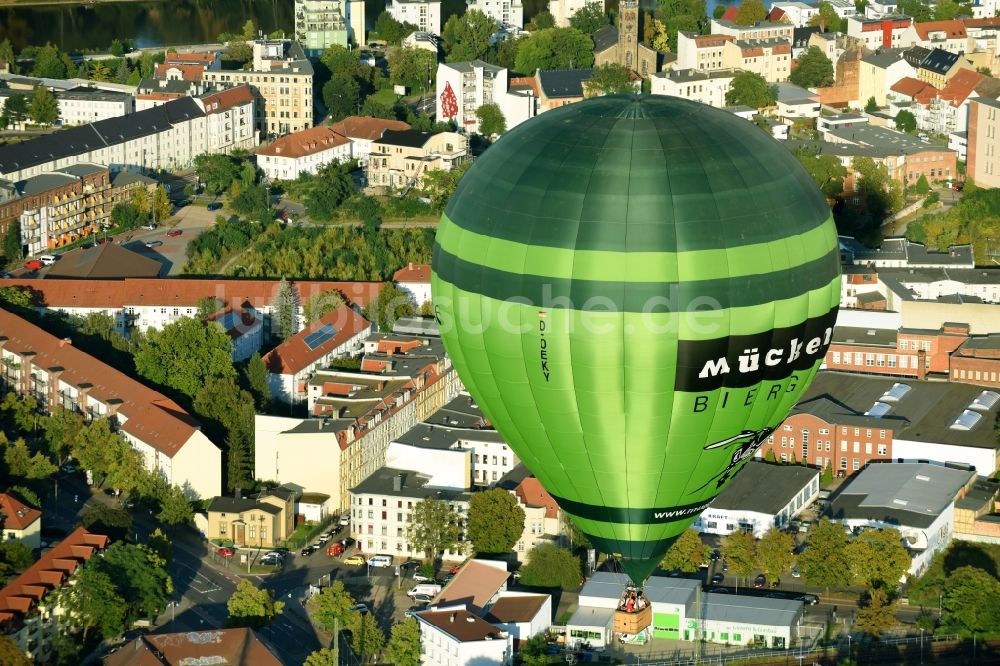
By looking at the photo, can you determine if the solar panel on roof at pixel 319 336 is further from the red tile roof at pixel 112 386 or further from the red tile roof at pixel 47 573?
the red tile roof at pixel 47 573

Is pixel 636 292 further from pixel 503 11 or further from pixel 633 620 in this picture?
pixel 503 11

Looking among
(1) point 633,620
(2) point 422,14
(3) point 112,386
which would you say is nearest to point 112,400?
(3) point 112,386

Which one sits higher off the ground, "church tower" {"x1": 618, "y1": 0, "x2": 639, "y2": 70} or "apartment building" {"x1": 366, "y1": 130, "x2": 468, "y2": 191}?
→ "church tower" {"x1": 618, "y1": 0, "x2": 639, "y2": 70}

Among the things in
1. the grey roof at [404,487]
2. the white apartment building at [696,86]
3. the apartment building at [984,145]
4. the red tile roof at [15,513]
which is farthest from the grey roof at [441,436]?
the white apartment building at [696,86]

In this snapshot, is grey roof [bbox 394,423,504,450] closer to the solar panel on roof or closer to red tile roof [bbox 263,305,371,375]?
red tile roof [bbox 263,305,371,375]

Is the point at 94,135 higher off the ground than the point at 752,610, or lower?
higher

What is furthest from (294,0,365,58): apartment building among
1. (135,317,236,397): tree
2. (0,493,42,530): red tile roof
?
(0,493,42,530): red tile roof
